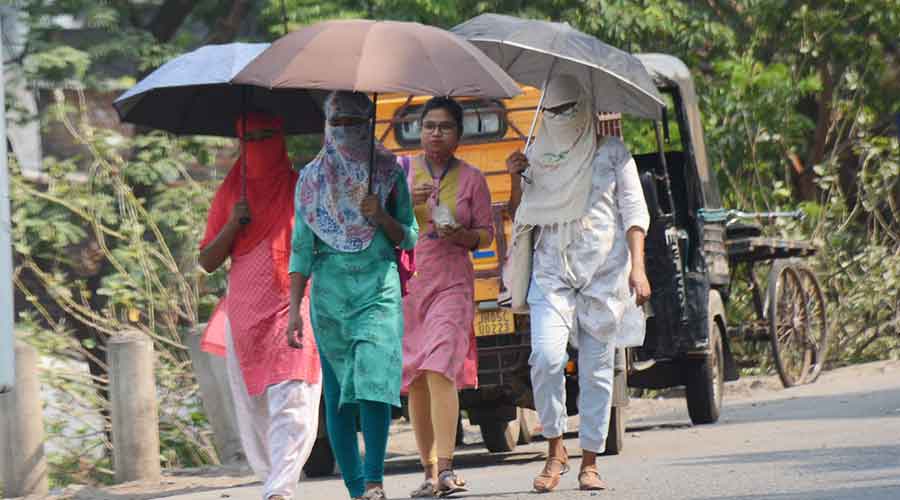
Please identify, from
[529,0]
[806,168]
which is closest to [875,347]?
[806,168]

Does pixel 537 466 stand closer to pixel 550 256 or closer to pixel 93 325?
pixel 550 256

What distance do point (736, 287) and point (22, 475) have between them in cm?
895

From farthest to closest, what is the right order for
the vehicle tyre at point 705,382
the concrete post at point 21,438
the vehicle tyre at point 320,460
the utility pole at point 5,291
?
the vehicle tyre at point 705,382, the vehicle tyre at point 320,460, the concrete post at point 21,438, the utility pole at point 5,291

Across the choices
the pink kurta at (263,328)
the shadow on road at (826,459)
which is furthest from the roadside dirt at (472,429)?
the shadow on road at (826,459)

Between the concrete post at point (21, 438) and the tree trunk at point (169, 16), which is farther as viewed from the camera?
the tree trunk at point (169, 16)

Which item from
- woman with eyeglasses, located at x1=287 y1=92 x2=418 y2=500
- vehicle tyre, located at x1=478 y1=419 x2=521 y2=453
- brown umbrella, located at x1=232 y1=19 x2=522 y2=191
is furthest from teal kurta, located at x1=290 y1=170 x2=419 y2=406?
vehicle tyre, located at x1=478 y1=419 x2=521 y2=453

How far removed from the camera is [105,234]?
1719 cm

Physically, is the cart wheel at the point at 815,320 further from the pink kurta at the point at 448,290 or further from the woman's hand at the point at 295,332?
the woman's hand at the point at 295,332

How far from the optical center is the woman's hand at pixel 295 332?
7.79 metres

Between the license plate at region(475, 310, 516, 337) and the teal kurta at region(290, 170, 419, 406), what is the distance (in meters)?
2.94

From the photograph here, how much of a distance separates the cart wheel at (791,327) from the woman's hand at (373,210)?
338 inches

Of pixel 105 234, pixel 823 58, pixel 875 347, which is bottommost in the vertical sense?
pixel 875 347

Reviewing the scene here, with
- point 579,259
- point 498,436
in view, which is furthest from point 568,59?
point 498,436

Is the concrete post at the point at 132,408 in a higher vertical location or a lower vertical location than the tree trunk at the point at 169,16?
lower
